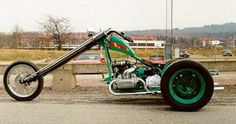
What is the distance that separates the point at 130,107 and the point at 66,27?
6599 centimetres

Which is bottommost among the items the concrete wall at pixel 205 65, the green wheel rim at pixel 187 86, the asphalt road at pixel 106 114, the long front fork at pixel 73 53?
the asphalt road at pixel 106 114

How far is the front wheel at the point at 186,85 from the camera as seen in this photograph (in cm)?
688

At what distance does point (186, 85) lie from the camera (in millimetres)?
7102

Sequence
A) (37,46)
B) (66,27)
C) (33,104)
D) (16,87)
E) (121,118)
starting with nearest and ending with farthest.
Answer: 1. (121,118)
2. (33,104)
3. (16,87)
4. (37,46)
5. (66,27)

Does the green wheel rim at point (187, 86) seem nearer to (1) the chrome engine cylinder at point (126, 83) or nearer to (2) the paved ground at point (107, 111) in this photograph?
(2) the paved ground at point (107, 111)

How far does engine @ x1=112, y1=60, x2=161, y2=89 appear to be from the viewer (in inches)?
295

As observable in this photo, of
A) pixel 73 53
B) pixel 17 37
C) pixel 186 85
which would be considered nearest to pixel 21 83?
pixel 73 53

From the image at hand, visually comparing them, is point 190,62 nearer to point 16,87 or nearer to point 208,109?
point 208,109

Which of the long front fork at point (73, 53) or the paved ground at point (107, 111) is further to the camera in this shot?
the long front fork at point (73, 53)

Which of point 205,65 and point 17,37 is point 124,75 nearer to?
point 205,65

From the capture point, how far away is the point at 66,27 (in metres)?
72.1

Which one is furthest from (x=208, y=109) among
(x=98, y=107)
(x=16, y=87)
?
(x=16, y=87)

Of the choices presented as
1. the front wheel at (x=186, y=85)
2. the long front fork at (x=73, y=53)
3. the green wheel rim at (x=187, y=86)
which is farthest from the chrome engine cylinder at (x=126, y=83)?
the long front fork at (x=73, y=53)

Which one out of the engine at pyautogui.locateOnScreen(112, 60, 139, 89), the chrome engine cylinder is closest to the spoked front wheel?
the engine at pyautogui.locateOnScreen(112, 60, 139, 89)
